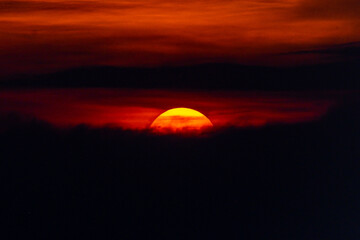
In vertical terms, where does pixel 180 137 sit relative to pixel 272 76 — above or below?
below

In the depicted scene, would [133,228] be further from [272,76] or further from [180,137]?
[272,76]

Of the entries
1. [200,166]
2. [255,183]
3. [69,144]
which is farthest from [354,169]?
[69,144]

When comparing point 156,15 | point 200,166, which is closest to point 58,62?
point 156,15

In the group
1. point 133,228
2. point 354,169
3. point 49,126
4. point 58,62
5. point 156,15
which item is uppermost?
point 156,15

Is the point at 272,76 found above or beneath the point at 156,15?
beneath

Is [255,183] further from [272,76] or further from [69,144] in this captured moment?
[69,144]

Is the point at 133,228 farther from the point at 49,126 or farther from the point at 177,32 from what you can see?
the point at 177,32

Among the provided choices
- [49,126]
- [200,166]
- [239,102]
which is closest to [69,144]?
[49,126]
